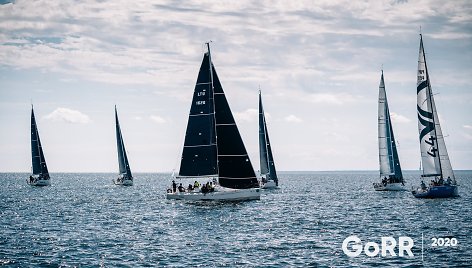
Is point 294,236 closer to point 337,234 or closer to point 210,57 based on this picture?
point 337,234

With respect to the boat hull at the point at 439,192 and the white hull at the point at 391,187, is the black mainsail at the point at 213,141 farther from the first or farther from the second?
the white hull at the point at 391,187

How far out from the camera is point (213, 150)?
6725cm

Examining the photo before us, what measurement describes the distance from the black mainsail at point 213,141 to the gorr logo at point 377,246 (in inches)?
899

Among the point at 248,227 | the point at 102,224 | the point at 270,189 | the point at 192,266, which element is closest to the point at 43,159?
the point at 270,189

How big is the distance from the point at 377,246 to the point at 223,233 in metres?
12.3

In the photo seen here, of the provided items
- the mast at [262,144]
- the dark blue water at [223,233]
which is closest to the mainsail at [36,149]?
the mast at [262,144]

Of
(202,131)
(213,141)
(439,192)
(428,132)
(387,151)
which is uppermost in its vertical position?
(428,132)

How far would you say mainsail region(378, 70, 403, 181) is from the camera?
324 ft

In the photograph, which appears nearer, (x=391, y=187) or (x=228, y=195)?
(x=228, y=195)

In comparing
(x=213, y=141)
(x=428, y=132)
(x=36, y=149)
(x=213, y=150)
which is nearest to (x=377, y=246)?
(x=213, y=150)

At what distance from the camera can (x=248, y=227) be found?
49.8m

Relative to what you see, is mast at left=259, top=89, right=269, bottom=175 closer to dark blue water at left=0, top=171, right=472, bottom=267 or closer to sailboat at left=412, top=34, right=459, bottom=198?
dark blue water at left=0, top=171, right=472, bottom=267

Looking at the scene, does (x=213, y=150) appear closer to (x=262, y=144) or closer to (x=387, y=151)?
(x=262, y=144)

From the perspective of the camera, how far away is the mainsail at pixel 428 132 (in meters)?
72.1
